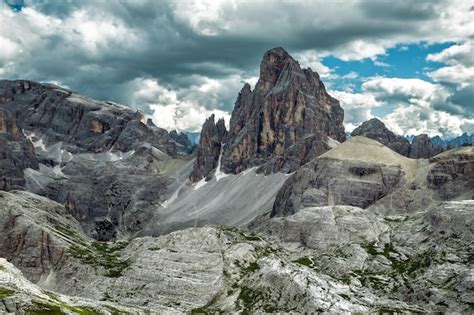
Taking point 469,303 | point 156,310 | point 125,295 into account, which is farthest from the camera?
point 125,295

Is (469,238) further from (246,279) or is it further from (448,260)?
(246,279)

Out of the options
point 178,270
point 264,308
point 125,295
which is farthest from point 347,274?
point 125,295

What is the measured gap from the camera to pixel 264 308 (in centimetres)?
16688

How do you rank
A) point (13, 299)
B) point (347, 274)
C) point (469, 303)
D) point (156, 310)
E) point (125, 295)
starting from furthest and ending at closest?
point (347, 274) < point (125, 295) < point (156, 310) < point (469, 303) < point (13, 299)

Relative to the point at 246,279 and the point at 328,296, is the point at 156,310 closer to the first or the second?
the point at 246,279

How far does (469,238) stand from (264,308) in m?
81.5

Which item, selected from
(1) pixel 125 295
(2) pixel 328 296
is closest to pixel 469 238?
(2) pixel 328 296

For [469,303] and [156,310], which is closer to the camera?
[469,303]

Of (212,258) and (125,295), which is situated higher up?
(212,258)

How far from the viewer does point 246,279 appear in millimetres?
183875

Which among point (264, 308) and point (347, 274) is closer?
point (264, 308)

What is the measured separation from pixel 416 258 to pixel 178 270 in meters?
86.2

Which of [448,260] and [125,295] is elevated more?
[448,260]

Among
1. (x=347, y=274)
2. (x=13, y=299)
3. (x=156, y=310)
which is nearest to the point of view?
(x=13, y=299)
